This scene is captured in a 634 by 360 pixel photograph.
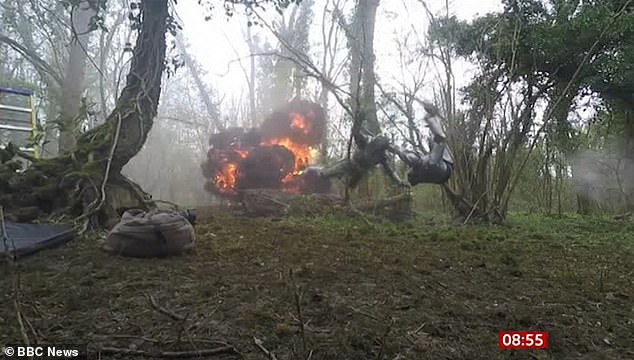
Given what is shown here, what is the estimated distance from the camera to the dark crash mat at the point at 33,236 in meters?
2.25

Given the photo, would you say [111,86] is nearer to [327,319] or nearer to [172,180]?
[172,180]

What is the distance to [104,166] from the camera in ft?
11.4

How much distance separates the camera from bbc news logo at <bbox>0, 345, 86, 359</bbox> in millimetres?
1110

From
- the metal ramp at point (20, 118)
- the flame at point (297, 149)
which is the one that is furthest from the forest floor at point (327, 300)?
the flame at point (297, 149)

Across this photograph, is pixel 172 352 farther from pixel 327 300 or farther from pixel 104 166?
pixel 104 166

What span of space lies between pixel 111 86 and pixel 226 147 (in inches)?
402

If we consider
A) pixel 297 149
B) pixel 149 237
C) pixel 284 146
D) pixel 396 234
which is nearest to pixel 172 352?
pixel 149 237

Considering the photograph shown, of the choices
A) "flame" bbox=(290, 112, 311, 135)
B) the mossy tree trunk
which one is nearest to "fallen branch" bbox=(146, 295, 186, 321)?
the mossy tree trunk

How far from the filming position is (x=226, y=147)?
7.84m

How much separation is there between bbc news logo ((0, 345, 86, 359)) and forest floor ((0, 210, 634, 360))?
5 centimetres
